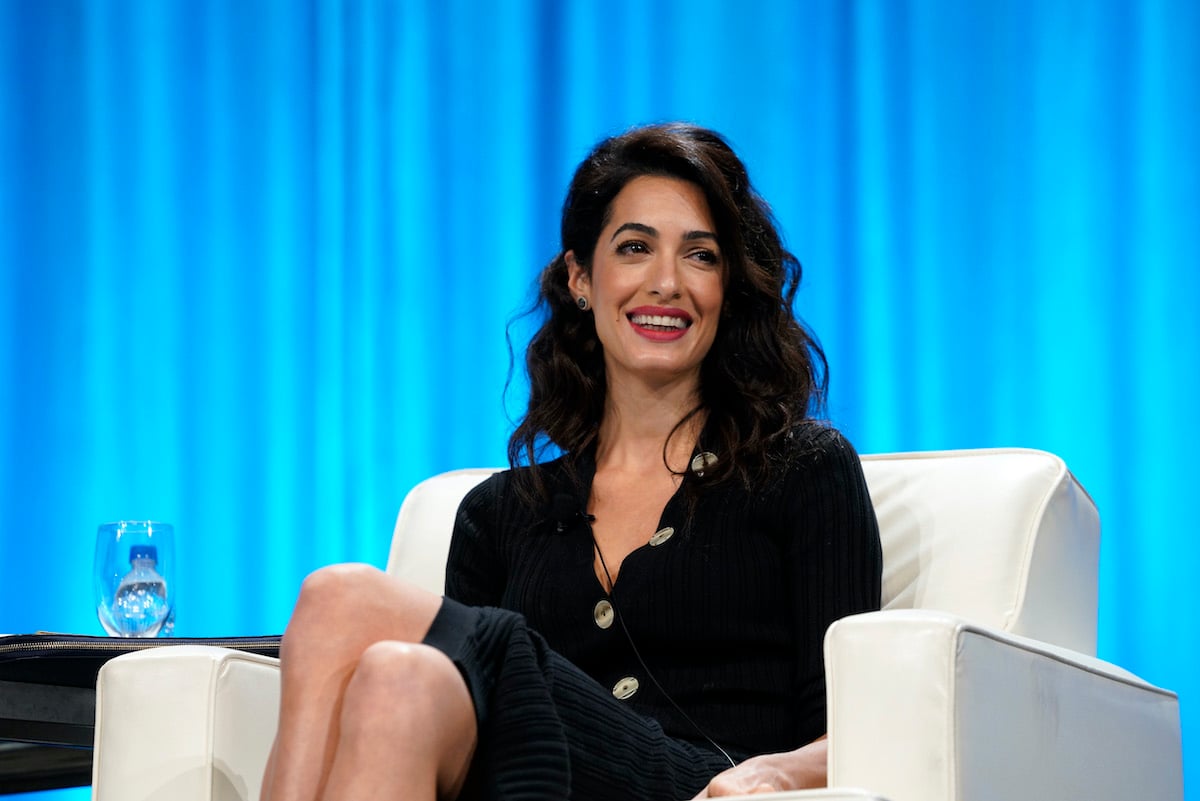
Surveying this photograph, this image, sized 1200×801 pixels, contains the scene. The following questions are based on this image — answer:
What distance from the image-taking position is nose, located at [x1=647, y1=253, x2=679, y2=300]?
5.80ft

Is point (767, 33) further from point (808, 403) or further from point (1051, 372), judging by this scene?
point (808, 403)

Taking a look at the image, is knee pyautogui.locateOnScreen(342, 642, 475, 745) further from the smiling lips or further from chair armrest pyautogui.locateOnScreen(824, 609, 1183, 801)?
the smiling lips

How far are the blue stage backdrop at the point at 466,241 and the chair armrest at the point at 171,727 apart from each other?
1.35 m

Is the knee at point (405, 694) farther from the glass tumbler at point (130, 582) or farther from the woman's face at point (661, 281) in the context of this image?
the glass tumbler at point (130, 582)

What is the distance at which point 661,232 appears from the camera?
1800mm

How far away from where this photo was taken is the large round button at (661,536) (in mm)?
1650

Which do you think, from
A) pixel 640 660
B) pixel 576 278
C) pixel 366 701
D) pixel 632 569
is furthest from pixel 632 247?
pixel 366 701

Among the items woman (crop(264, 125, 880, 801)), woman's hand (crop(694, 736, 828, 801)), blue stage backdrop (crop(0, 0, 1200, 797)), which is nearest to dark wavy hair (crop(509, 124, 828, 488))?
woman (crop(264, 125, 880, 801))

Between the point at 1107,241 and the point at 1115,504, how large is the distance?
0.45 m

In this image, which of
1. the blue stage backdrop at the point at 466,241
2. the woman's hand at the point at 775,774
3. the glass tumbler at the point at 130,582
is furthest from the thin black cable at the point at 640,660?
the blue stage backdrop at the point at 466,241

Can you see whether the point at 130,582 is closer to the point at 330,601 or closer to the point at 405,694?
the point at 330,601

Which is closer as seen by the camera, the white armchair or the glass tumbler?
the white armchair

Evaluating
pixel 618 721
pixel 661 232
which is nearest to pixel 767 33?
pixel 661 232

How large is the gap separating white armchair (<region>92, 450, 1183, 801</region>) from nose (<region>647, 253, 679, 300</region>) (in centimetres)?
34
